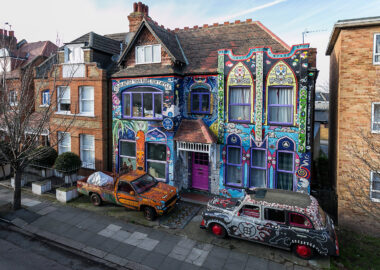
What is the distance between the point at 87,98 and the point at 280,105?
12001 mm

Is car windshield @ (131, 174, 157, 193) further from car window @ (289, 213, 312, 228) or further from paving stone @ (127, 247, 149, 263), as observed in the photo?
car window @ (289, 213, 312, 228)

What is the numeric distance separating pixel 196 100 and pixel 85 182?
7.38m

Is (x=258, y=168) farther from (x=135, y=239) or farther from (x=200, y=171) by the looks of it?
(x=135, y=239)

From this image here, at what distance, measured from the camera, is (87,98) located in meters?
16.8

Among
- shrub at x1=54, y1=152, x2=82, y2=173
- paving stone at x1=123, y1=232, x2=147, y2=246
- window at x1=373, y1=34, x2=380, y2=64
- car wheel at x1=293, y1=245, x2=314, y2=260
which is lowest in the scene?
paving stone at x1=123, y1=232, x2=147, y2=246

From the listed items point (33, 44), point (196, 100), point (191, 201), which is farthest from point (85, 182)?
point (33, 44)

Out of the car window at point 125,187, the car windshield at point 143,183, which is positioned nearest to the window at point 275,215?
the car windshield at point 143,183

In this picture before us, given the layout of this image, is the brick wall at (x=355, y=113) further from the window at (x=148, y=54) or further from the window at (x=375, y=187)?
the window at (x=148, y=54)

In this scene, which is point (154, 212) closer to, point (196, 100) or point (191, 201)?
point (191, 201)

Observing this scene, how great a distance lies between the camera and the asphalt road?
338 inches

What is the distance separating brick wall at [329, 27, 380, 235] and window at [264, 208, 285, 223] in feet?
12.3

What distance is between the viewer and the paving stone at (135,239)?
9.91 m

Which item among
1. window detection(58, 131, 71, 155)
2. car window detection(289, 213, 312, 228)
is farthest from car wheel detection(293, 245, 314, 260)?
window detection(58, 131, 71, 155)

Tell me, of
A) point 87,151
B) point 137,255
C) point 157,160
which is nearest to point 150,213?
point 137,255
